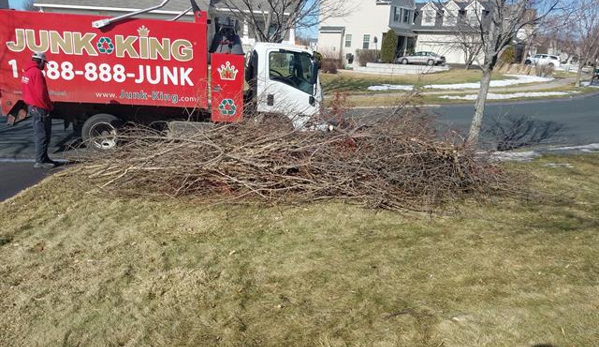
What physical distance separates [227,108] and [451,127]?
4386 mm

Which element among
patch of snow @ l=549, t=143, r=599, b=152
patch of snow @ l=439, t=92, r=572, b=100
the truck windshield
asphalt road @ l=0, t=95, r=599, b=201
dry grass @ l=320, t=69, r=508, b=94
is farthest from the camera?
dry grass @ l=320, t=69, r=508, b=94

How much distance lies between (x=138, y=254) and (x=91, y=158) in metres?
3.30

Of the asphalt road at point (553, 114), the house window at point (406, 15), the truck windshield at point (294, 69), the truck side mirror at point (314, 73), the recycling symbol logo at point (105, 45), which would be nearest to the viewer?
the recycling symbol logo at point (105, 45)

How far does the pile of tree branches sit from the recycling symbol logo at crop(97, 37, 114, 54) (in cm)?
244

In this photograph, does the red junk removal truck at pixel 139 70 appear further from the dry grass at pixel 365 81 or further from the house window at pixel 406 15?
the house window at pixel 406 15

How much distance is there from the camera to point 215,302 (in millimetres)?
Answer: 3889

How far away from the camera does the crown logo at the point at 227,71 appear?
838 cm

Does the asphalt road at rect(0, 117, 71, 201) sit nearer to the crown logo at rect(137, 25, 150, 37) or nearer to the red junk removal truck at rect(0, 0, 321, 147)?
the red junk removal truck at rect(0, 0, 321, 147)

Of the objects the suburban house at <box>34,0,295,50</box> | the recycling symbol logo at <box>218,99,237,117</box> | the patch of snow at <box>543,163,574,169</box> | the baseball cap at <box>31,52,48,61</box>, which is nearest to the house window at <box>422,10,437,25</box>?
the patch of snow at <box>543,163,574,169</box>

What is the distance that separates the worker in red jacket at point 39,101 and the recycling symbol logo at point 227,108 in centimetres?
299

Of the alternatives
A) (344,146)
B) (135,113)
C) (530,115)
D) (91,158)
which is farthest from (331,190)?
(530,115)

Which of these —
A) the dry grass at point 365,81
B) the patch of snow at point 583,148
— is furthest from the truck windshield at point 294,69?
the dry grass at point 365,81

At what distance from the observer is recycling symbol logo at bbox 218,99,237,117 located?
28.3 feet

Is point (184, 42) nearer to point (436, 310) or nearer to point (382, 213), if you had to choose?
point (382, 213)
